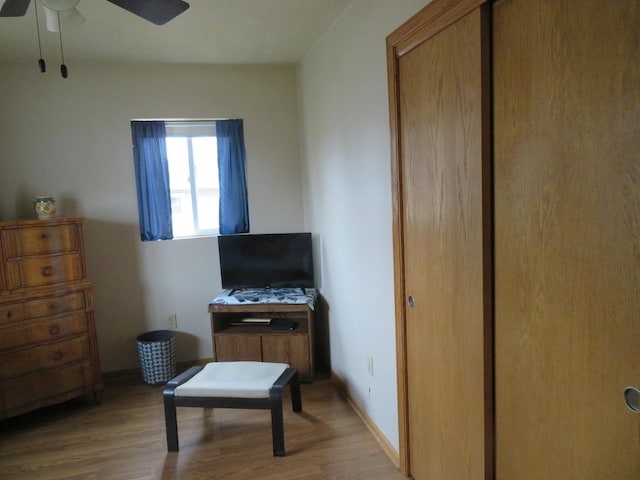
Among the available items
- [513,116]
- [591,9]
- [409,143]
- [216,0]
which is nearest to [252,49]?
[216,0]

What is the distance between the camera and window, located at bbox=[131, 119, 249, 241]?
3.50m

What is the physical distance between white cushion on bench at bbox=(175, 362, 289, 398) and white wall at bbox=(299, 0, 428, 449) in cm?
59

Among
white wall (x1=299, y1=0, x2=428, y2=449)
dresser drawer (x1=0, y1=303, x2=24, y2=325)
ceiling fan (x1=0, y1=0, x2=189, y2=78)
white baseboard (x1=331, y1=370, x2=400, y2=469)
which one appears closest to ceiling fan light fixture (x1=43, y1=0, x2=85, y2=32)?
ceiling fan (x1=0, y1=0, x2=189, y2=78)

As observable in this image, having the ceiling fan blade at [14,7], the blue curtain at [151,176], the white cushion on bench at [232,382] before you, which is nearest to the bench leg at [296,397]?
the white cushion on bench at [232,382]

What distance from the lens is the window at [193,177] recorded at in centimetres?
361

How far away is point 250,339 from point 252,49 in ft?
6.93

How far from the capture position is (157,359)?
341 centimetres

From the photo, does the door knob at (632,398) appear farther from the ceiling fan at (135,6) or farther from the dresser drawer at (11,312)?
the dresser drawer at (11,312)

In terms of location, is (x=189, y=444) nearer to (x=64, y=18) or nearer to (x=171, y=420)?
(x=171, y=420)

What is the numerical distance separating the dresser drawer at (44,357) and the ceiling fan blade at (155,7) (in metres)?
2.23

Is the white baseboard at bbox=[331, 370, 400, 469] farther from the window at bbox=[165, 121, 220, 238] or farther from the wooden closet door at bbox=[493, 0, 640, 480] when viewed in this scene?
the window at bbox=[165, 121, 220, 238]

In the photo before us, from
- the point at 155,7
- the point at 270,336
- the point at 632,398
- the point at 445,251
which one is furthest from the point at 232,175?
the point at 632,398

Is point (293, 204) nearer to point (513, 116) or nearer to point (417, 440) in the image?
point (417, 440)

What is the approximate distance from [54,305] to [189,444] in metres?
1.31
